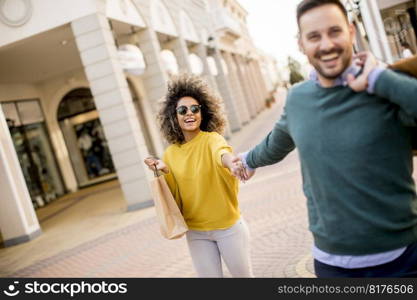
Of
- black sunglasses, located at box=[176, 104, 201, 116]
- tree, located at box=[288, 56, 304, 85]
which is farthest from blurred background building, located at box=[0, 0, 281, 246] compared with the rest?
black sunglasses, located at box=[176, 104, 201, 116]

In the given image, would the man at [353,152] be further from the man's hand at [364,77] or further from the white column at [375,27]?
the white column at [375,27]

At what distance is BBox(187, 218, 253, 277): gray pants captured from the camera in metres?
3.12

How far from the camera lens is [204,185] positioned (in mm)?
3127

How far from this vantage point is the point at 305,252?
16.8ft

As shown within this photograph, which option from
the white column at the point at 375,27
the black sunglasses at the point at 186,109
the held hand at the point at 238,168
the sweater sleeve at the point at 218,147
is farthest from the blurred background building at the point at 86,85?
the white column at the point at 375,27

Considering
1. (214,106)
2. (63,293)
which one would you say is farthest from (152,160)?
(63,293)

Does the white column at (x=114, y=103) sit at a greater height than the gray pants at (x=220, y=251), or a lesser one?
greater

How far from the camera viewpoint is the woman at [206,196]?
312 centimetres

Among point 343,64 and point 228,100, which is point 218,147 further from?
point 228,100

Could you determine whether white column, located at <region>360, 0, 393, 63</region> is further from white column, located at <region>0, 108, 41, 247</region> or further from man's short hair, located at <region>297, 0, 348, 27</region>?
man's short hair, located at <region>297, 0, 348, 27</region>

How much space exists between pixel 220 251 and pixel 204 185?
1.49 ft

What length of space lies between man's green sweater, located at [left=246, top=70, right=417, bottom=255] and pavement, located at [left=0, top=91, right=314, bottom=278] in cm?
262

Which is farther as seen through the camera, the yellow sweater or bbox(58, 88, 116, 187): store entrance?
bbox(58, 88, 116, 187): store entrance

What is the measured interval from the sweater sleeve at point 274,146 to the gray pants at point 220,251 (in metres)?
0.77
